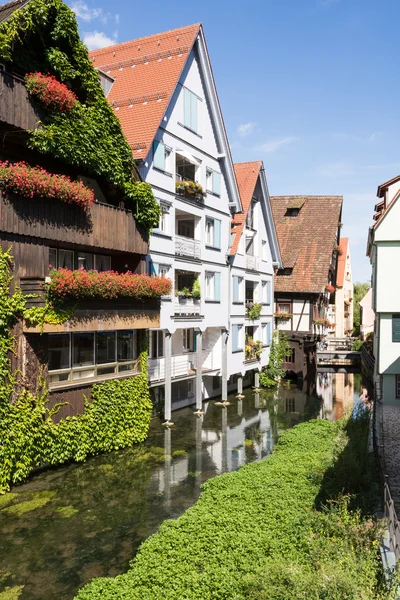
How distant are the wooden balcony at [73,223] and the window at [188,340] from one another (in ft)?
30.6

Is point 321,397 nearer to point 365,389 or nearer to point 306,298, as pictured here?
point 365,389

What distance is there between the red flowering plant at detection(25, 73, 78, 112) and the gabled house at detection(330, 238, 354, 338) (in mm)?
48061

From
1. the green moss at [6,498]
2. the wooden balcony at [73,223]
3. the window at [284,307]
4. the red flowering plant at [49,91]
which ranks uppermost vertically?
the red flowering plant at [49,91]

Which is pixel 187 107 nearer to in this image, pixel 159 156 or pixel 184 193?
pixel 159 156

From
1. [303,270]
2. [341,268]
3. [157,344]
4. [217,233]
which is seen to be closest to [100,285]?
[157,344]

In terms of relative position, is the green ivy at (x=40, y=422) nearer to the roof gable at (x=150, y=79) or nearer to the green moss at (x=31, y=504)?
the green moss at (x=31, y=504)

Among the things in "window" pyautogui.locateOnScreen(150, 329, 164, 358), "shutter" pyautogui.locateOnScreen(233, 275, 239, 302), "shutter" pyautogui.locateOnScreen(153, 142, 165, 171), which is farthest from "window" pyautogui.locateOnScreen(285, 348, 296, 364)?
"shutter" pyautogui.locateOnScreen(153, 142, 165, 171)

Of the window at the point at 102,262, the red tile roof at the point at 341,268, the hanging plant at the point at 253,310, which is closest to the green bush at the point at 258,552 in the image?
the window at the point at 102,262

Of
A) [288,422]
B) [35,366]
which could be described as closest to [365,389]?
[288,422]

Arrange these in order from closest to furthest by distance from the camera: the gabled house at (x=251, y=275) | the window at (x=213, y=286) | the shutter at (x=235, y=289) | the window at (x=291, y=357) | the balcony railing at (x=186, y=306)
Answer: the balcony railing at (x=186, y=306), the window at (x=213, y=286), the shutter at (x=235, y=289), the gabled house at (x=251, y=275), the window at (x=291, y=357)

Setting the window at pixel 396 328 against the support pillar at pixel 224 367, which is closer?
the window at pixel 396 328

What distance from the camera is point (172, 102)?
2650cm

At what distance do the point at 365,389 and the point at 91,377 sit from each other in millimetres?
27729

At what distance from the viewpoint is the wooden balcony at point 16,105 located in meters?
16.2
